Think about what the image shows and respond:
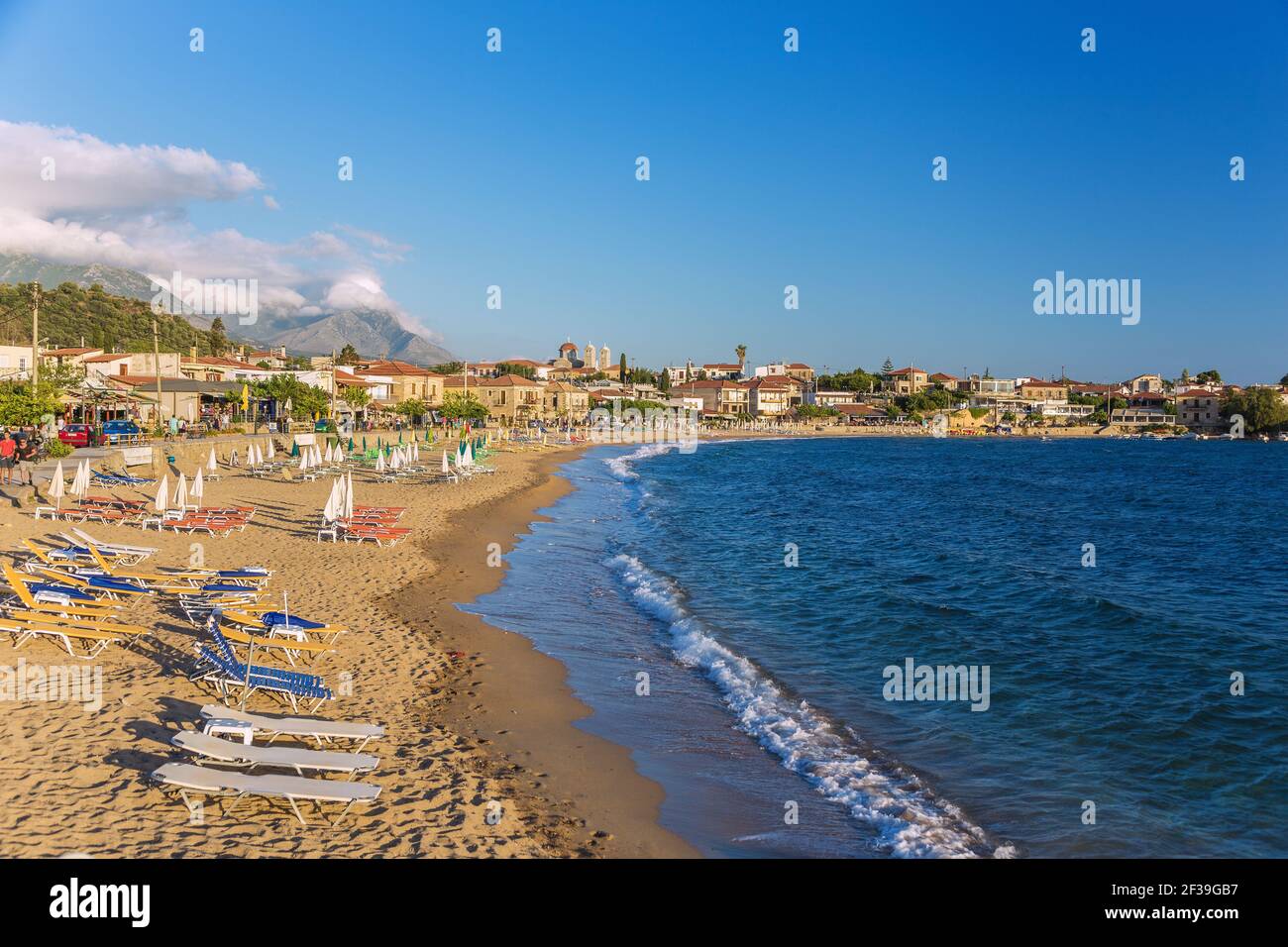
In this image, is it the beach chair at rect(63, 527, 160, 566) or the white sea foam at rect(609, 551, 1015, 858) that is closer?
the white sea foam at rect(609, 551, 1015, 858)

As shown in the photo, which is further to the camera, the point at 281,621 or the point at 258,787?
the point at 281,621

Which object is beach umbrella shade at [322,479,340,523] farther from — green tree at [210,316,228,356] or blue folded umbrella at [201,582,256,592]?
green tree at [210,316,228,356]

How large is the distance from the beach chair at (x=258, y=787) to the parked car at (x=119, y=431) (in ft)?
107

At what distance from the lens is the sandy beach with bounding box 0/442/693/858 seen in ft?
20.6

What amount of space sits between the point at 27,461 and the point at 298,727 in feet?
78.5

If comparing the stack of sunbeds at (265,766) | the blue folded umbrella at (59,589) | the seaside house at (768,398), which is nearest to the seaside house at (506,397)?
the seaside house at (768,398)

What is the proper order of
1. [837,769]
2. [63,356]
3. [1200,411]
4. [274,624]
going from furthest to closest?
[1200,411] < [63,356] < [274,624] < [837,769]

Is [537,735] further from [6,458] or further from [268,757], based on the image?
[6,458]

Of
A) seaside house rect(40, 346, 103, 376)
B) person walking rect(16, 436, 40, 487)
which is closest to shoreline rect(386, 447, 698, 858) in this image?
person walking rect(16, 436, 40, 487)

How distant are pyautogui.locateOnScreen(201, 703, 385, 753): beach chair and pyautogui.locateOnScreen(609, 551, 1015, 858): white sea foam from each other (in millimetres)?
4473

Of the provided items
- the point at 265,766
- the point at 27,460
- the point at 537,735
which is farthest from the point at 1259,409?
the point at 265,766

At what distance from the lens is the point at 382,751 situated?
8172 millimetres
